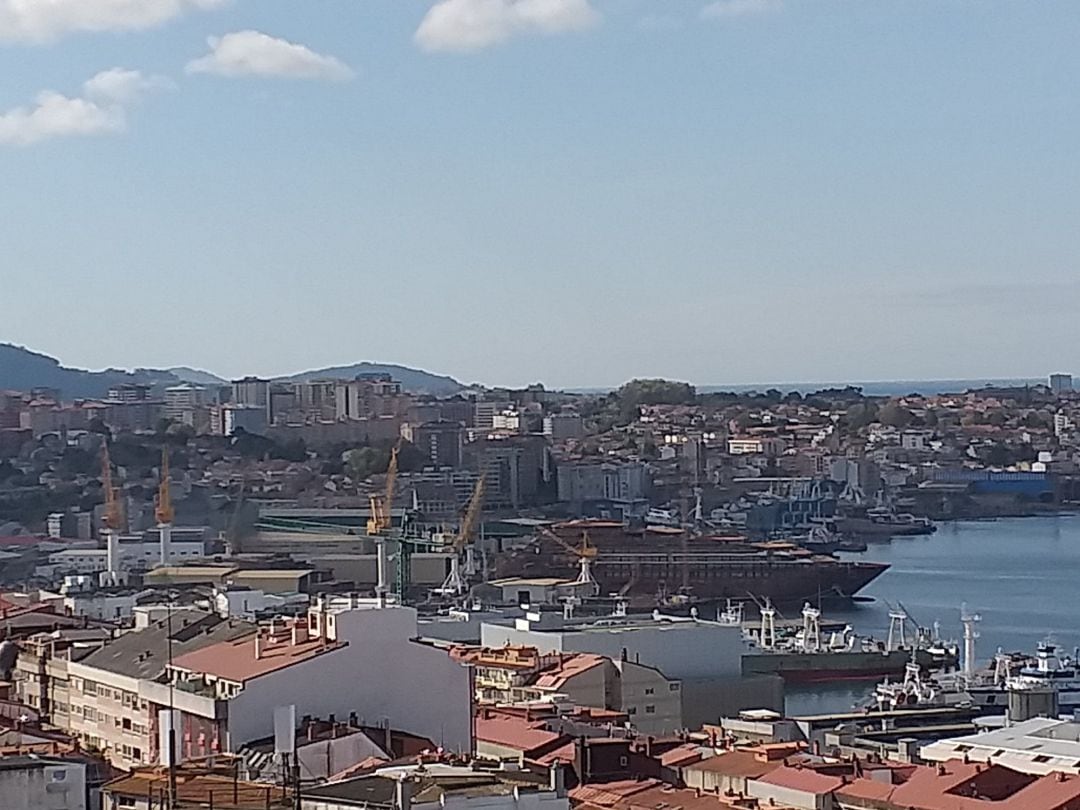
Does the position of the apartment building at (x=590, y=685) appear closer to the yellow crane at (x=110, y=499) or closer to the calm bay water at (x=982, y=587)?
the calm bay water at (x=982, y=587)

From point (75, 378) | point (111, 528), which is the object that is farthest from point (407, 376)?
point (111, 528)

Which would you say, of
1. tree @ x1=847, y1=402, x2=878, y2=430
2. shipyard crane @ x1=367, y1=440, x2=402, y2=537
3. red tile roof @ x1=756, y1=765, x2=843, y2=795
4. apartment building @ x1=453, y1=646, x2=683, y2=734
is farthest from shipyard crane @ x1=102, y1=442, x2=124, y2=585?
tree @ x1=847, y1=402, x2=878, y2=430

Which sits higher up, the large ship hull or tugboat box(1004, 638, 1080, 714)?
tugboat box(1004, 638, 1080, 714)

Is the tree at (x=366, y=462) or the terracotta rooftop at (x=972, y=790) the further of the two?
the tree at (x=366, y=462)

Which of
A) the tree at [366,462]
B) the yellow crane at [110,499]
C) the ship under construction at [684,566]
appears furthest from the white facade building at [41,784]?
the tree at [366,462]

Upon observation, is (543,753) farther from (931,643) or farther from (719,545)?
(719,545)

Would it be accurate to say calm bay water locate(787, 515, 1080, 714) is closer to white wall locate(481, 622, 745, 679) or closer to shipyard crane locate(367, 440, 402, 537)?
white wall locate(481, 622, 745, 679)

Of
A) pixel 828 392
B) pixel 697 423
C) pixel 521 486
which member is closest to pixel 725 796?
pixel 521 486
